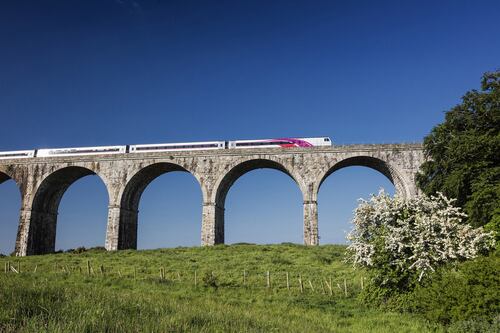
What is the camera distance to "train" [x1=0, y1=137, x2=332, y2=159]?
123 feet

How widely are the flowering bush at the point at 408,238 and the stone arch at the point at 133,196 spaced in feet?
73.1

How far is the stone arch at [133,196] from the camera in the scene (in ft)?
123

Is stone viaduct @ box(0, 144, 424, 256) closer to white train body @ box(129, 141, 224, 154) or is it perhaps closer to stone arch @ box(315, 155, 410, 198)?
stone arch @ box(315, 155, 410, 198)

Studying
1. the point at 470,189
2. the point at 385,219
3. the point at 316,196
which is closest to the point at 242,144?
the point at 316,196

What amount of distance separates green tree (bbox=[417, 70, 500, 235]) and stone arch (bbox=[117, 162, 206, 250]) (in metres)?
20.4

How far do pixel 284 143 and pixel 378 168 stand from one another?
360 inches

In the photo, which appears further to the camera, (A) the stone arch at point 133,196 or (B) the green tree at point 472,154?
(A) the stone arch at point 133,196

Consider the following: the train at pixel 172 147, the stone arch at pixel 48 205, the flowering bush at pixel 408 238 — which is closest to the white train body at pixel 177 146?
the train at pixel 172 147

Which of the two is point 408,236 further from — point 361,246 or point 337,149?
point 337,149

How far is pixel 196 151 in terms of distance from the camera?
37.5 metres

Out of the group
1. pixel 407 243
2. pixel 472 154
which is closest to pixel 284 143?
pixel 472 154

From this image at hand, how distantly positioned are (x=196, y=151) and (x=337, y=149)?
13182 mm

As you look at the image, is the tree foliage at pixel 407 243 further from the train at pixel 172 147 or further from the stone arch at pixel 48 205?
the stone arch at pixel 48 205

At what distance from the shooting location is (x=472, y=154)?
2089 centimetres
